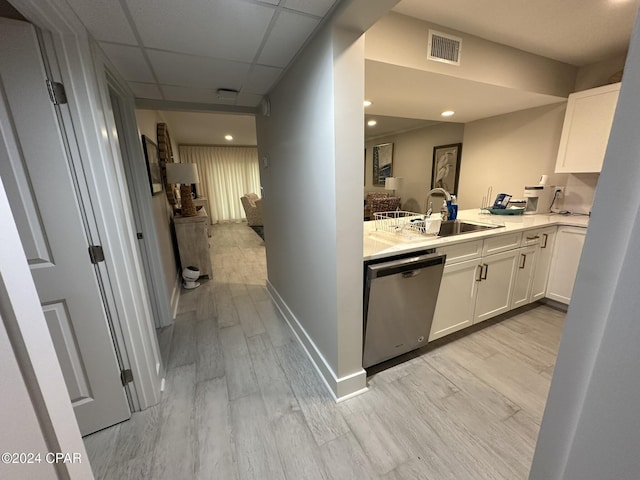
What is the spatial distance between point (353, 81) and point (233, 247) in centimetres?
450

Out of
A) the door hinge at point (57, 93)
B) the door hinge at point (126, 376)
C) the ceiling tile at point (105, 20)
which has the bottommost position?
the door hinge at point (126, 376)

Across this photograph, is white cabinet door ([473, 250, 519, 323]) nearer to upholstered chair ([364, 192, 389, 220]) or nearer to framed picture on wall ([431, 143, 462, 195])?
framed picture on wall ([431, 143, 462, 195])

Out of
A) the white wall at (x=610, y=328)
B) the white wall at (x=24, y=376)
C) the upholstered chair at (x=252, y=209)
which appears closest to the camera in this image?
the white wall at (x=610, y=328)

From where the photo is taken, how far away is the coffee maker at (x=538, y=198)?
2.85 metres

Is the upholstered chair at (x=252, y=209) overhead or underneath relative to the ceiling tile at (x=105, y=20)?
underneath

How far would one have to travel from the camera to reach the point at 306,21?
1201mm

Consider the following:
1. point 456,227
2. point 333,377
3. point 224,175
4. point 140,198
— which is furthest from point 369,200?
point 333,377

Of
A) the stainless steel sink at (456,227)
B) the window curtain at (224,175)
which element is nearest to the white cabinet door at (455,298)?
the stainless steel sink at (456,227)

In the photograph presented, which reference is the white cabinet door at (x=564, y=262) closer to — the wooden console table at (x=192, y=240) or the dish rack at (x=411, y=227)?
the dish rack at (x=411, y=227)

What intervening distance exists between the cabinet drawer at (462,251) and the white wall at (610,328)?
1425mm

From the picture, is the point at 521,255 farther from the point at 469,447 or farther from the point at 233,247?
the point at 233,247

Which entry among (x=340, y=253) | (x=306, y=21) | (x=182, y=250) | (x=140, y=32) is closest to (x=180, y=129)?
(x=182, y=250)

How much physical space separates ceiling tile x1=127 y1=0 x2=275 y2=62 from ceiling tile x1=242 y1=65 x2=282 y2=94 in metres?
0.26

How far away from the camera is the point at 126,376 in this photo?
1490 millimetres
